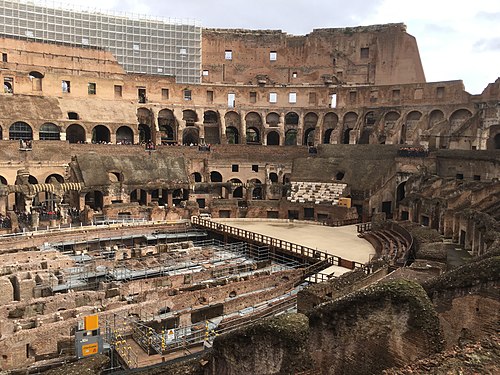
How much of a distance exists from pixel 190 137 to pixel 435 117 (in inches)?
940

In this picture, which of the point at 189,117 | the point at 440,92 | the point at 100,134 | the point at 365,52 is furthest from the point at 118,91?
the point at 440,92

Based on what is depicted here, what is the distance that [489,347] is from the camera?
17.7 ft

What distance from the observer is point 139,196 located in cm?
3562

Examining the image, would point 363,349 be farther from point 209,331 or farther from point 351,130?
point 351,130

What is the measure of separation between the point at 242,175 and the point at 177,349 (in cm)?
2702

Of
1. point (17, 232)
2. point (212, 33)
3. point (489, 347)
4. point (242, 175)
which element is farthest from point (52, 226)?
point (212, 33)

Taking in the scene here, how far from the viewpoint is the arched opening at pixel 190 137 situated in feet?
145

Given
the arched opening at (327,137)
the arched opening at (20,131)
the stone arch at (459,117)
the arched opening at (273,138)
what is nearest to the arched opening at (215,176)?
the arched opening at (273,138)

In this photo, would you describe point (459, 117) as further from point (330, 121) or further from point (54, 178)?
point (54, 178)

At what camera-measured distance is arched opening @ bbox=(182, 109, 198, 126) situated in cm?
4400

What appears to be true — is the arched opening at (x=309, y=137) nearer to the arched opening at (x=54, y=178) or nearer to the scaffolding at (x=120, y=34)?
the scaffolding at (x=120, y=34)

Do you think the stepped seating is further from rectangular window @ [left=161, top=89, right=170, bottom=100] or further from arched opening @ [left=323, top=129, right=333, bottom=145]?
rectangular window @ [left=161, top=89, right=170, bottom=100]

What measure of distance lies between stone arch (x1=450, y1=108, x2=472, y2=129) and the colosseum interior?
35 cm

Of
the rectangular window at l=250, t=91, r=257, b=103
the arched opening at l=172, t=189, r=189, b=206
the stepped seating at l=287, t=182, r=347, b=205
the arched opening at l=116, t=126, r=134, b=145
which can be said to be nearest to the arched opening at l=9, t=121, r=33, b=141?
the arched opening at l=116, t=126, r=134, b=145
